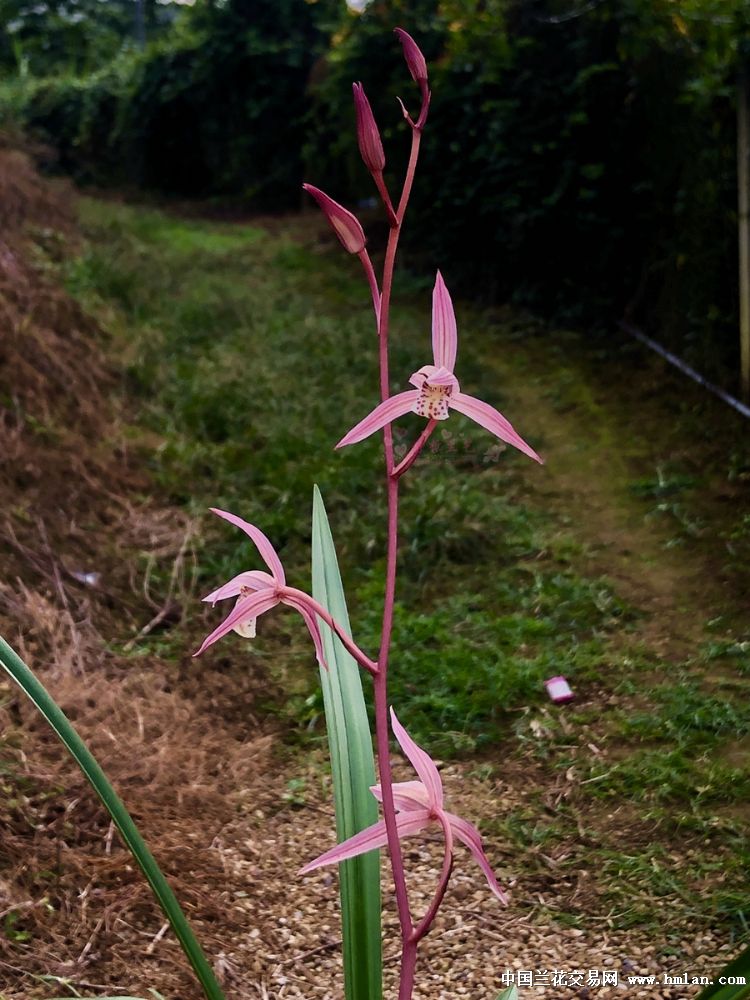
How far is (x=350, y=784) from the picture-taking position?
1.36 m

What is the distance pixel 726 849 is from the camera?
1991mm

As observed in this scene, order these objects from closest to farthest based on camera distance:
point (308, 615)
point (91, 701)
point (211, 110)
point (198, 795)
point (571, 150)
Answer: point (308, 615) → point (198, 795) → point (91, 701) → point (571, 150) → point (211, 110)

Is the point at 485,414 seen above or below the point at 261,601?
above

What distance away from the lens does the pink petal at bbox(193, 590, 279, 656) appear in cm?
112

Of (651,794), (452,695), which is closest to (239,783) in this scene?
(452,695)

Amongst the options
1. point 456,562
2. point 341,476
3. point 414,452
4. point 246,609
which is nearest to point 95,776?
point 246,609

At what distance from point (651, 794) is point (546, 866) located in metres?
0.32

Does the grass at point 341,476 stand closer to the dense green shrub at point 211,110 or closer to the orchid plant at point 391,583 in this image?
the orchid plant at point 391,583

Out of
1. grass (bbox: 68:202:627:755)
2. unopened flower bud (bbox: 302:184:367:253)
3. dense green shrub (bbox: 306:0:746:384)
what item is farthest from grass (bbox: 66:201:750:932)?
unopened flower bud (bbox: 302:184:367:253)

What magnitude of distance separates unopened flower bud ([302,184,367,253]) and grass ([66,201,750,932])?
1.37 meters

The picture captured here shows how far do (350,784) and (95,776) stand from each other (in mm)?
355

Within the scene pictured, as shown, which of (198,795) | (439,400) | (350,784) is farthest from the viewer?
(198,795)

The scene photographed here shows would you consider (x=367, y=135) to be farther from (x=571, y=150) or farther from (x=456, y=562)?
(x=571, y=150)

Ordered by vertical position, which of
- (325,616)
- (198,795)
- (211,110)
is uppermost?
(211,110)
